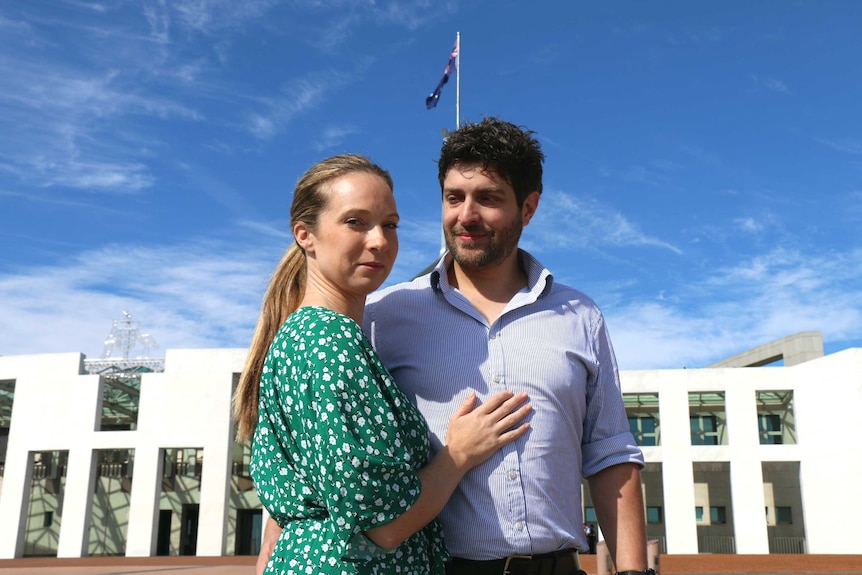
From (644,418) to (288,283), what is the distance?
34.6 m

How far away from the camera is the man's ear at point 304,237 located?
8.13ft

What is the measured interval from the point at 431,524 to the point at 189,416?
27.1 m

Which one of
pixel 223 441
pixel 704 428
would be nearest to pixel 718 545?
pixel 704 428

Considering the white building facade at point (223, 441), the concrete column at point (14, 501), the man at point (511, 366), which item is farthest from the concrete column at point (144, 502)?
the man at point (511, 366)

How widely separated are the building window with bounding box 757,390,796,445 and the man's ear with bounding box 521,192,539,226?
106ft

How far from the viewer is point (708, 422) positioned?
114 ft

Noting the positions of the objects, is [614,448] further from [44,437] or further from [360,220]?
[44,437]

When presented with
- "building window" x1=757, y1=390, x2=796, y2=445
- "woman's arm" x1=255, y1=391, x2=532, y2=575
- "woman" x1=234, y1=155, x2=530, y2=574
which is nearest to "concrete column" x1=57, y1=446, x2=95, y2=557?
"building window" x1=757, y1=390, x2=796, y2=445

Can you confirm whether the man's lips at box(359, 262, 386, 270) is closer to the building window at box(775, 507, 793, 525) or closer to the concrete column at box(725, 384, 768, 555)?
the concrete column at box(725, 384, 768, 555)

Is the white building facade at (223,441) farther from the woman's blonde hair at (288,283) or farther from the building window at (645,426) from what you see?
the woman's blonde hair at (288,283)

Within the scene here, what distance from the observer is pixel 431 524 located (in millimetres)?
2340

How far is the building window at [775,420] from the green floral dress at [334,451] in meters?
33.4

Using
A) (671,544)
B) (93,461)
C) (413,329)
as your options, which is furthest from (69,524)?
(413,329)

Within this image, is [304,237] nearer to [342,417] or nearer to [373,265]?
[373,265]
